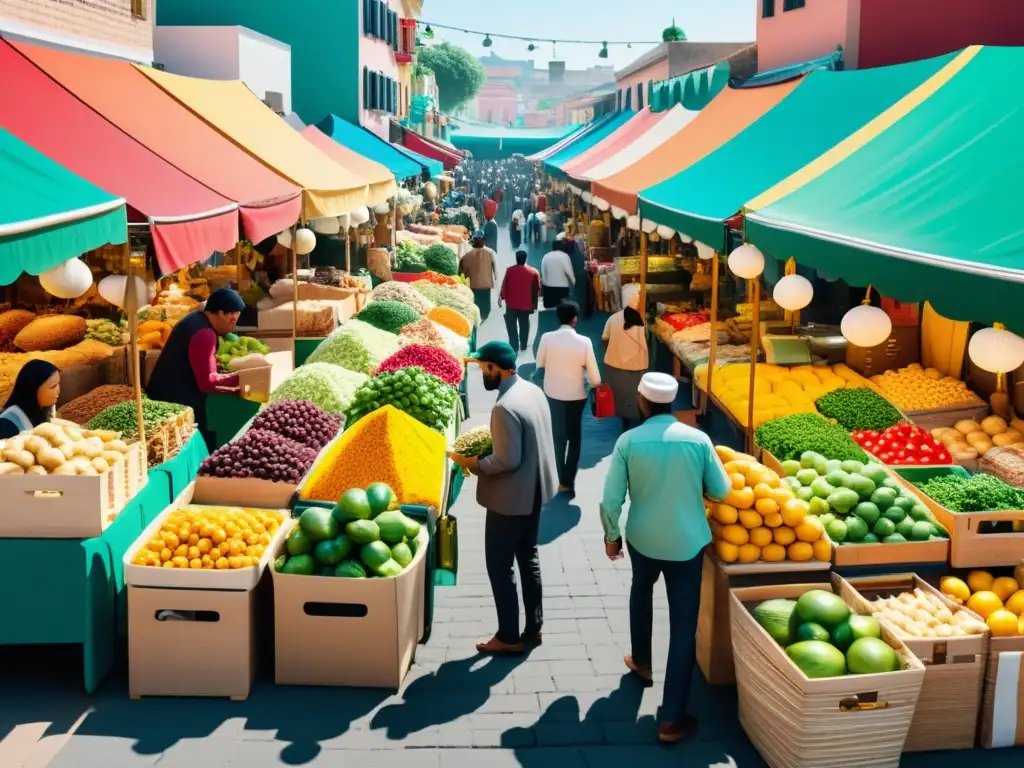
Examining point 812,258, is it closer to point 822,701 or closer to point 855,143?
point 855,143

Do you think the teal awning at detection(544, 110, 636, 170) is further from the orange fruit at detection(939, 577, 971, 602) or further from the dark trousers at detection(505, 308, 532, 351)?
the orange fruit at detection(939, 577, 971, 602)

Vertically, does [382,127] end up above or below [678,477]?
above

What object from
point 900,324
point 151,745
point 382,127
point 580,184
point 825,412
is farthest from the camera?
point 382,127

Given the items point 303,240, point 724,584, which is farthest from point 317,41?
point 724,584

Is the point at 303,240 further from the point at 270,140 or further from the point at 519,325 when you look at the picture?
the point at 519,325

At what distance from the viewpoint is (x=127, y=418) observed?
6625 millimetres

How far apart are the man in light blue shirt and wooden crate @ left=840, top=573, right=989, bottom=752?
95 cm

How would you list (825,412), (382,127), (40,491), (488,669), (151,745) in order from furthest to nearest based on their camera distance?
(382,127), (825,412), (488,669), (40,491), (151,745)

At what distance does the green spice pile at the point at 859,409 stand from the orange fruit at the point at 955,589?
8.54ft

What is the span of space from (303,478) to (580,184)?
47.6 feet

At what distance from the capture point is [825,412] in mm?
8359

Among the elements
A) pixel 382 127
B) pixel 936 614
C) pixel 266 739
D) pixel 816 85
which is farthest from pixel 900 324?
pixel 382 127

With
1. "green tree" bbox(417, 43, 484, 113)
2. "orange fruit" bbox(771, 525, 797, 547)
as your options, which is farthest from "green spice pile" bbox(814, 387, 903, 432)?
"green tree" bbox(417, 43, 484, 113)

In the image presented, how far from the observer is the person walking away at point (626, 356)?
9898 mm
